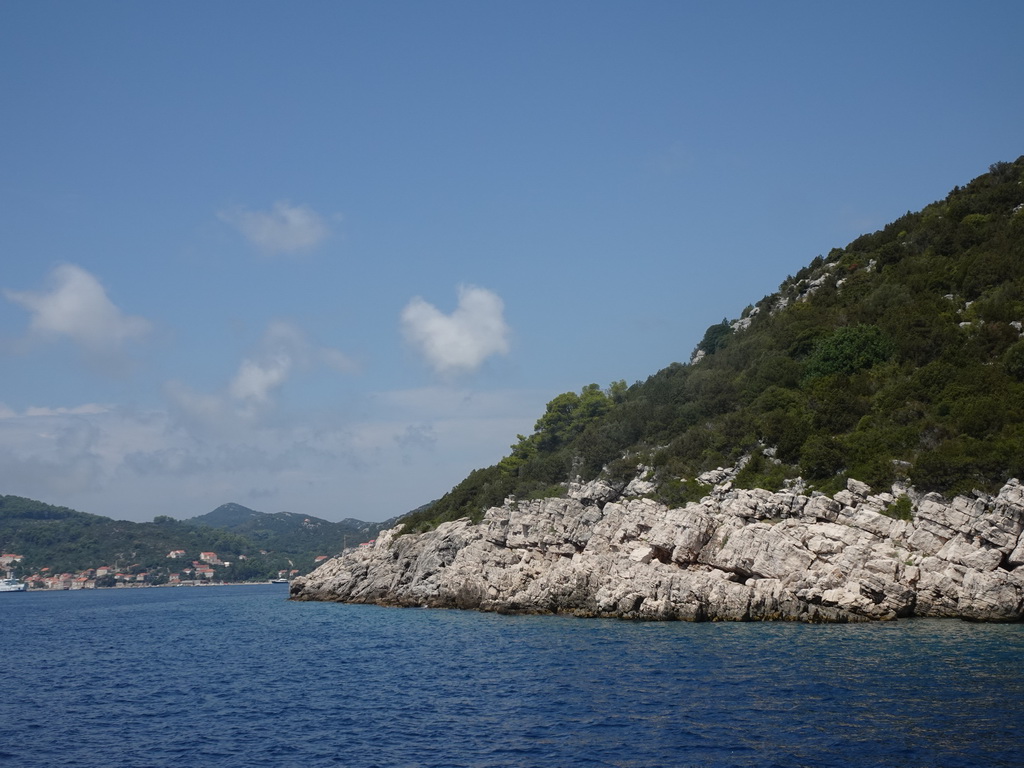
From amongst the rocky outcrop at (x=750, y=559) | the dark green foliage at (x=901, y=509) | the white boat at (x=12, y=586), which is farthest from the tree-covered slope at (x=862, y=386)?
the white boat at (x=12, y=586)

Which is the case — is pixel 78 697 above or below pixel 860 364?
below

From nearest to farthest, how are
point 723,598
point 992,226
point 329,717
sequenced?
1. point 329,717
2. point 723,598
3. point 992,226

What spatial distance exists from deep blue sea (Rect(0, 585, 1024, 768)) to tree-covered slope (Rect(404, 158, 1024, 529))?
14.3 metres

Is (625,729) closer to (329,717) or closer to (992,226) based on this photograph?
(329,717)

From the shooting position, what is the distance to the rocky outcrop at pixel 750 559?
39469 millimetres

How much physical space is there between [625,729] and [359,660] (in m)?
19.2

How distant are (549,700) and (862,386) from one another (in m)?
41.2

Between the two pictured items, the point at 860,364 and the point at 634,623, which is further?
the point at 860,364

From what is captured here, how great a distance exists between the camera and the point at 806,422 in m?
57.8

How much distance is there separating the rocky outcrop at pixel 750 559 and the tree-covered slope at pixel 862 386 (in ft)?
11.4

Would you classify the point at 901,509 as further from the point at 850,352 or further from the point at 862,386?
the point at 850,352

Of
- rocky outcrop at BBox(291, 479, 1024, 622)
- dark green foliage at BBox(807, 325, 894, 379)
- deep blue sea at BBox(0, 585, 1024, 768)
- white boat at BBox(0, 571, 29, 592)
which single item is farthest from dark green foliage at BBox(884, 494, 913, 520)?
white boat at BBox(0, 571, 29, 592)

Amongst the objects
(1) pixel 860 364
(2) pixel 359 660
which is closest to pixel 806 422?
(1) pixel 860 364

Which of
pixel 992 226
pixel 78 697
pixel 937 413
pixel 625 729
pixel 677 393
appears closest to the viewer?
pixel 625 729
